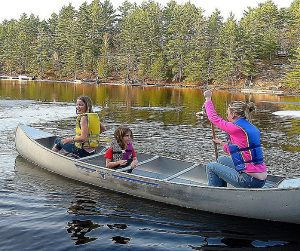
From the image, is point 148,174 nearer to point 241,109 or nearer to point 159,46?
point 241,109

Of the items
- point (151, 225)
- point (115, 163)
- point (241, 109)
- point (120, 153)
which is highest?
point (241, 109)

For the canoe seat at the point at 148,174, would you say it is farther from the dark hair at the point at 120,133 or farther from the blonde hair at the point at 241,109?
the blonde hair at the point at 241,109

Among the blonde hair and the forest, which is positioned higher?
the forest

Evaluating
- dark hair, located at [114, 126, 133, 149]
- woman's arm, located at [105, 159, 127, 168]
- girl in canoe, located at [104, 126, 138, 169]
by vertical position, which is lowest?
woman's arm, located at [105, 159, 127, 168]

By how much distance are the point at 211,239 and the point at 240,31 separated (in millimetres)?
71111

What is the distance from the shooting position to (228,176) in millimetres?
8461

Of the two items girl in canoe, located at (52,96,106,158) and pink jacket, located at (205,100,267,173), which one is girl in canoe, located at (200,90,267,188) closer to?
pink jacket, located at (205,100,267,173)

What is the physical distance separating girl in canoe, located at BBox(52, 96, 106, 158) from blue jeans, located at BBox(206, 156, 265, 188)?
387 centimetres

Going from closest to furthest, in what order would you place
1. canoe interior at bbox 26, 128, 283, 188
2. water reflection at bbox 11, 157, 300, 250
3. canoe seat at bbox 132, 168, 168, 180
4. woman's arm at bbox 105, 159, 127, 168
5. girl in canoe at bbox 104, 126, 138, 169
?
water reflection at bbox 11, 157, 300, 250
girl in canoe at bbox 104, 126, 138, 169
woman's arm at bbox 105, 159, 127, 168
canoe interior at bbox 26, 128, 283, 188
canoe seat at bbox 132, 168, 168, 180

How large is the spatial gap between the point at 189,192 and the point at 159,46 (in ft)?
263

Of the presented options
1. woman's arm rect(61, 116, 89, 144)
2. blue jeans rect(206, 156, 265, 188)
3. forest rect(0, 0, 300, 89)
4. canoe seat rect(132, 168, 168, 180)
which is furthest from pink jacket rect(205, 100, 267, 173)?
forest rect(0, 0, 300, 89)

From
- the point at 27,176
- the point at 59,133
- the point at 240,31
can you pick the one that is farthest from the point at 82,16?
the point at 27,176

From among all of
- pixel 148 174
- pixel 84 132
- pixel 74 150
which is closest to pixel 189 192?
pixel 148 174

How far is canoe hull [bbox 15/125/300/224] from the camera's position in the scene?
25.9 ft
